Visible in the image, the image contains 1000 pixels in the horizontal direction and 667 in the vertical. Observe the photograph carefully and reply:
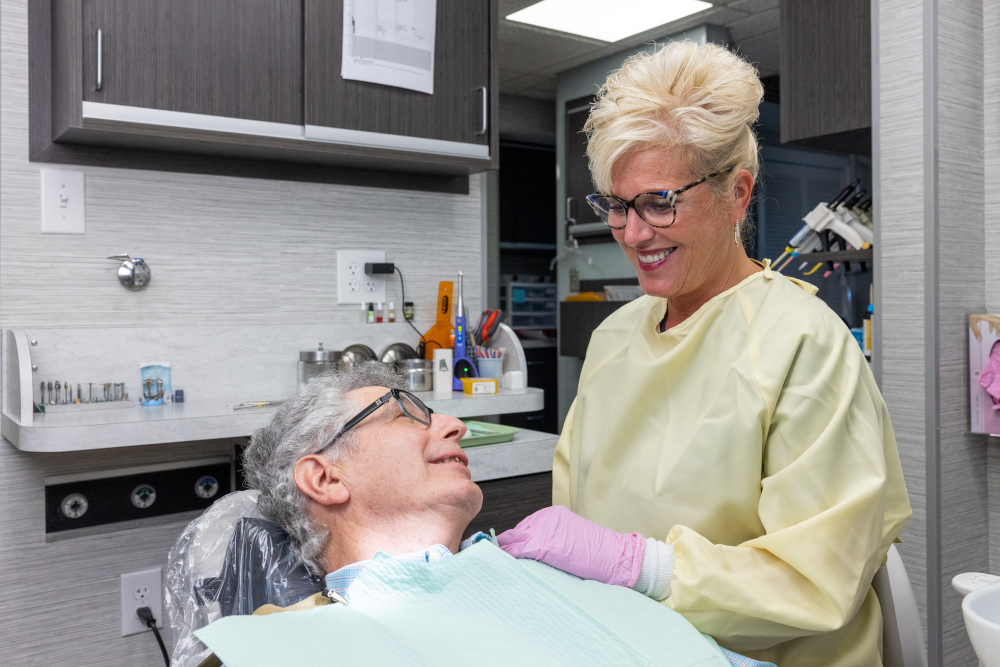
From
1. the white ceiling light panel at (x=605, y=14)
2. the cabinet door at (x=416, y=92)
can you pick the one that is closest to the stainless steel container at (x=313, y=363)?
the cabinet door at (x=416, y=92)

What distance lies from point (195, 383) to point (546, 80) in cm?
351

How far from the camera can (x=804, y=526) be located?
0.96 metres

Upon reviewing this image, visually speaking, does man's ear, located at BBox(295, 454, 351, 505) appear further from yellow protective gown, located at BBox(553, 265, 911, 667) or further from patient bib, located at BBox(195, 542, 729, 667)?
yellow protective gown, located at BBox(553, 265, 911, 667)

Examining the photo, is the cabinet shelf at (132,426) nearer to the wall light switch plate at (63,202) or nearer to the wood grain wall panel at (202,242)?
the wood grain wall panel at (202,242)

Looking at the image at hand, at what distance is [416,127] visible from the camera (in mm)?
2146

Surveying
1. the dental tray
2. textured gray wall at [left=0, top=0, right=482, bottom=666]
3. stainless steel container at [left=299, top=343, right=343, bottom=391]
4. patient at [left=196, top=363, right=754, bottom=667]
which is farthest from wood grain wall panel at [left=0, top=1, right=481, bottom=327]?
patient at [left=196, top=363, right=754, bottom=667]

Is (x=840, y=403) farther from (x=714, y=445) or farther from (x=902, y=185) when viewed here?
(x=902, y=185)

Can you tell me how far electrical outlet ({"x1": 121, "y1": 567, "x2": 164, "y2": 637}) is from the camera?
1.92m

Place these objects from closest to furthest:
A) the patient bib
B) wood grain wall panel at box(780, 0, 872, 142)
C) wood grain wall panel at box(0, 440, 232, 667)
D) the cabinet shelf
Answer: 1. the patient bib
2. the cabinet shelf
3. wood grain wall panel at box(0, 440, 232, 667)
4. wood grain wall panel at box(780, 0, 872, 142)

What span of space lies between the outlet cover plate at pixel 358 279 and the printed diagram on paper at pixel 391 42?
512 millimetres

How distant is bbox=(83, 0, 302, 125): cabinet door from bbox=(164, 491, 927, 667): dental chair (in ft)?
3.50

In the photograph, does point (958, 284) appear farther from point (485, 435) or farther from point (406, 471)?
point (406, 471)

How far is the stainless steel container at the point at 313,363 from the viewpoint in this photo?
7.06 ft

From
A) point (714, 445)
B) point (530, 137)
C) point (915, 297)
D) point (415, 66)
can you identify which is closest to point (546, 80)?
point (530, 137)
